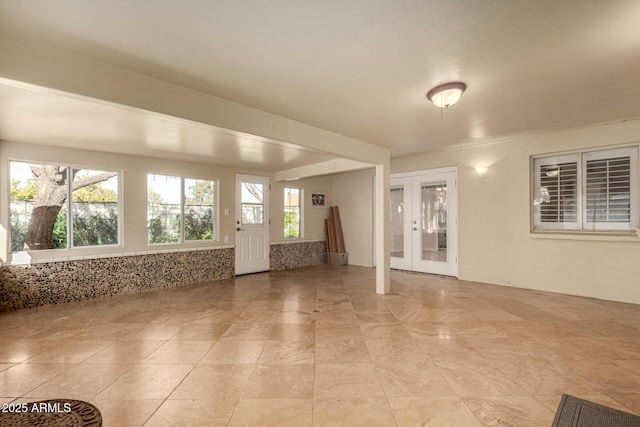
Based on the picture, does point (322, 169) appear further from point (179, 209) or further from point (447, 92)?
point (447, 92)

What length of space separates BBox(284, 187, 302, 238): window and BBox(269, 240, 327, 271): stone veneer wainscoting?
0.88ft

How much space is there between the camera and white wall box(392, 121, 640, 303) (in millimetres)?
3975

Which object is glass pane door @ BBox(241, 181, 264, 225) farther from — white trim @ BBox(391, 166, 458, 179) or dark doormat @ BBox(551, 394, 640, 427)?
dark doormat @ BBox(551, 394, 640, 427)

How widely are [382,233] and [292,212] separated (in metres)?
3.24

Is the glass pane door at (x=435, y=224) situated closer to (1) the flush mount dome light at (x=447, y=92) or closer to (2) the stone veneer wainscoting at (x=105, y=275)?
(1) the flush mount dome light at (x=447, y=92)

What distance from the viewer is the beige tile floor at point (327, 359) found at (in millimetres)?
1845

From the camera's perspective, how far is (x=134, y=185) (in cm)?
497

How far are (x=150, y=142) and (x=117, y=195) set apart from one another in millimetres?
1440

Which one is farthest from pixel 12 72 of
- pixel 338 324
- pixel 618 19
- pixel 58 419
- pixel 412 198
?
pixel 412 198

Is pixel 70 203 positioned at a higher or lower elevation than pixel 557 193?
lower

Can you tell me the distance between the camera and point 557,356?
2.49 meters

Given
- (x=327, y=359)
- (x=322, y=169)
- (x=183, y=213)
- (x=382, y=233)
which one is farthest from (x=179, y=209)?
(x=327, y=359)

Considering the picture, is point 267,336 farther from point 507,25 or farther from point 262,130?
point 507,25

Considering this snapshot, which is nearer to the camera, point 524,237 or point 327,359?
point 327,359
